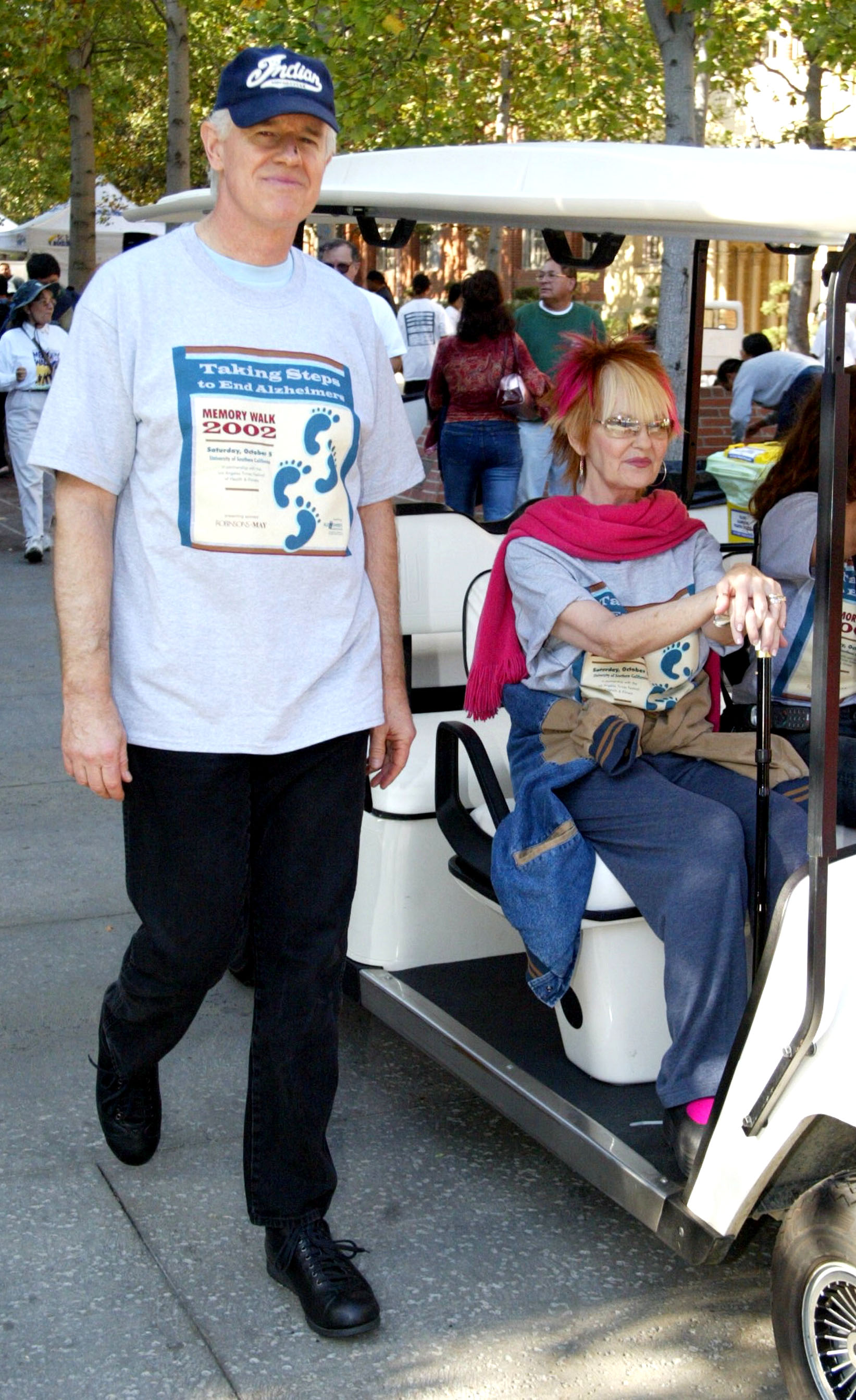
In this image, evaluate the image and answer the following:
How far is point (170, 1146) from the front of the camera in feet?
10.6

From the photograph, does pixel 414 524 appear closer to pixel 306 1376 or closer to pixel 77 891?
pixel 77 891

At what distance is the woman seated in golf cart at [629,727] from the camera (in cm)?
263

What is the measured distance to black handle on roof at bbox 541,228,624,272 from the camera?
365 centimetres

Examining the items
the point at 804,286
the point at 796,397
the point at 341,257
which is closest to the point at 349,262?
the point at 341,257

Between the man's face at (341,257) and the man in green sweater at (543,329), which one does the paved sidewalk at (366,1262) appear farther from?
the man in green sweater at (543,329)

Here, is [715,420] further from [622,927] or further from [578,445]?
[622,927]

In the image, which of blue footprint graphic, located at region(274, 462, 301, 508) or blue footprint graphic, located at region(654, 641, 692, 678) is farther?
blue footprint graphic, located at region(654, 641, 692, 678)

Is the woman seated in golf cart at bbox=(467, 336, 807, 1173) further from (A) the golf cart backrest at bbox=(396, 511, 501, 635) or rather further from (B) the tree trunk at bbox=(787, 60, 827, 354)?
(B) the tree trunk at bbox=(787, 60, 827, 354)

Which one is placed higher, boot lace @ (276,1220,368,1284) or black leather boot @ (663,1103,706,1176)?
black leather boot @ (663,1103,706,1176)

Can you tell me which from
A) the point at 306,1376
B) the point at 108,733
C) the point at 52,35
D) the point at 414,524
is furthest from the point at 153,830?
the point at 52,35

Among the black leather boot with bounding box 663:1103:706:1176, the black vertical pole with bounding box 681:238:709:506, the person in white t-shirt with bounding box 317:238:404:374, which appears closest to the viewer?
the black leather boot with bounding box 663:1103:706:1176

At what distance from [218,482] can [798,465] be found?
1.35 meters

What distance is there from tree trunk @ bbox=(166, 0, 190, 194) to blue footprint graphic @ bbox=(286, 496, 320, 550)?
11.0 m

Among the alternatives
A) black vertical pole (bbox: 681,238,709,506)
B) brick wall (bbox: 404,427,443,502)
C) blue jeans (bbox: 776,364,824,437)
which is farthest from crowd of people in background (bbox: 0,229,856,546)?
black vertical pole (bbox: 681,238,709,506)
